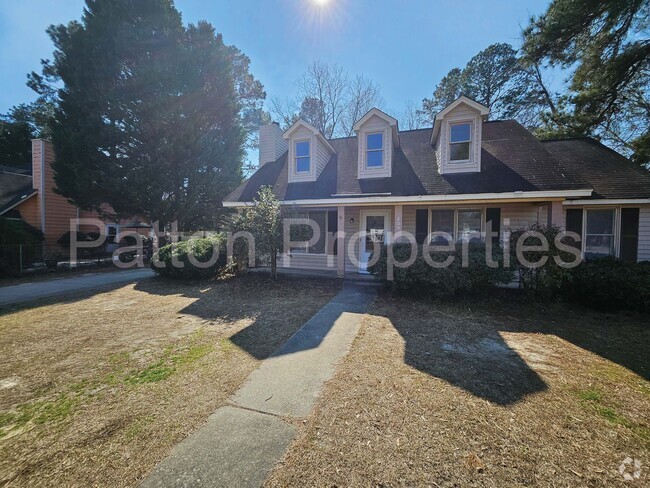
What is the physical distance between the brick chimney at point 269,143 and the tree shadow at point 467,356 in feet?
33.6

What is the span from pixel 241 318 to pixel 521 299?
733cm

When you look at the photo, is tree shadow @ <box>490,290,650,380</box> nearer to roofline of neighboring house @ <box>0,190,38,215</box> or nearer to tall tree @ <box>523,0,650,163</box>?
tall tree @ <box>523,0,650,163</box>

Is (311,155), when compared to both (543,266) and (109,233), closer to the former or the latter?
(543,266)

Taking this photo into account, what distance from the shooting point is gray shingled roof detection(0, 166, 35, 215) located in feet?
49.9

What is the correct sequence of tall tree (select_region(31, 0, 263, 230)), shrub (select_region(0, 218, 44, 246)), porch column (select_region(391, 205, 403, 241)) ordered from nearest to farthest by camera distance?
1. porch column (select_region(391, 205, 403, 241))
2. shrub (select_region(0, 218, 44, 246))
3. tall tree (select_region(31, 0, 263, 230))

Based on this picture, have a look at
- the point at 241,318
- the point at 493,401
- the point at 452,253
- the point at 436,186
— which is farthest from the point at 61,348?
the point at 436,186

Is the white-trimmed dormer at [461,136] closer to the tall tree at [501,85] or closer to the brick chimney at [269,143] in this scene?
the brick chimney at [269,143]

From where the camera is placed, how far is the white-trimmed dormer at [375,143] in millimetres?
10312

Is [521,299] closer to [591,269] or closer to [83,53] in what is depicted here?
[591,269]

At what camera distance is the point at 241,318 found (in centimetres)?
621

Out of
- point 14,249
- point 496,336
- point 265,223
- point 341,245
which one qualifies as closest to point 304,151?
point 265,223

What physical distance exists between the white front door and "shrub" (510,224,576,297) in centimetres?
418

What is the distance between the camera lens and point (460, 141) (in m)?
9.66

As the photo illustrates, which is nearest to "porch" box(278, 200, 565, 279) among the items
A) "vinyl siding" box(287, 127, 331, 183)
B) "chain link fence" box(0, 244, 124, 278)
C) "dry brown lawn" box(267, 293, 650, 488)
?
"vinyl siding" box(287, 127, 331, 183)
